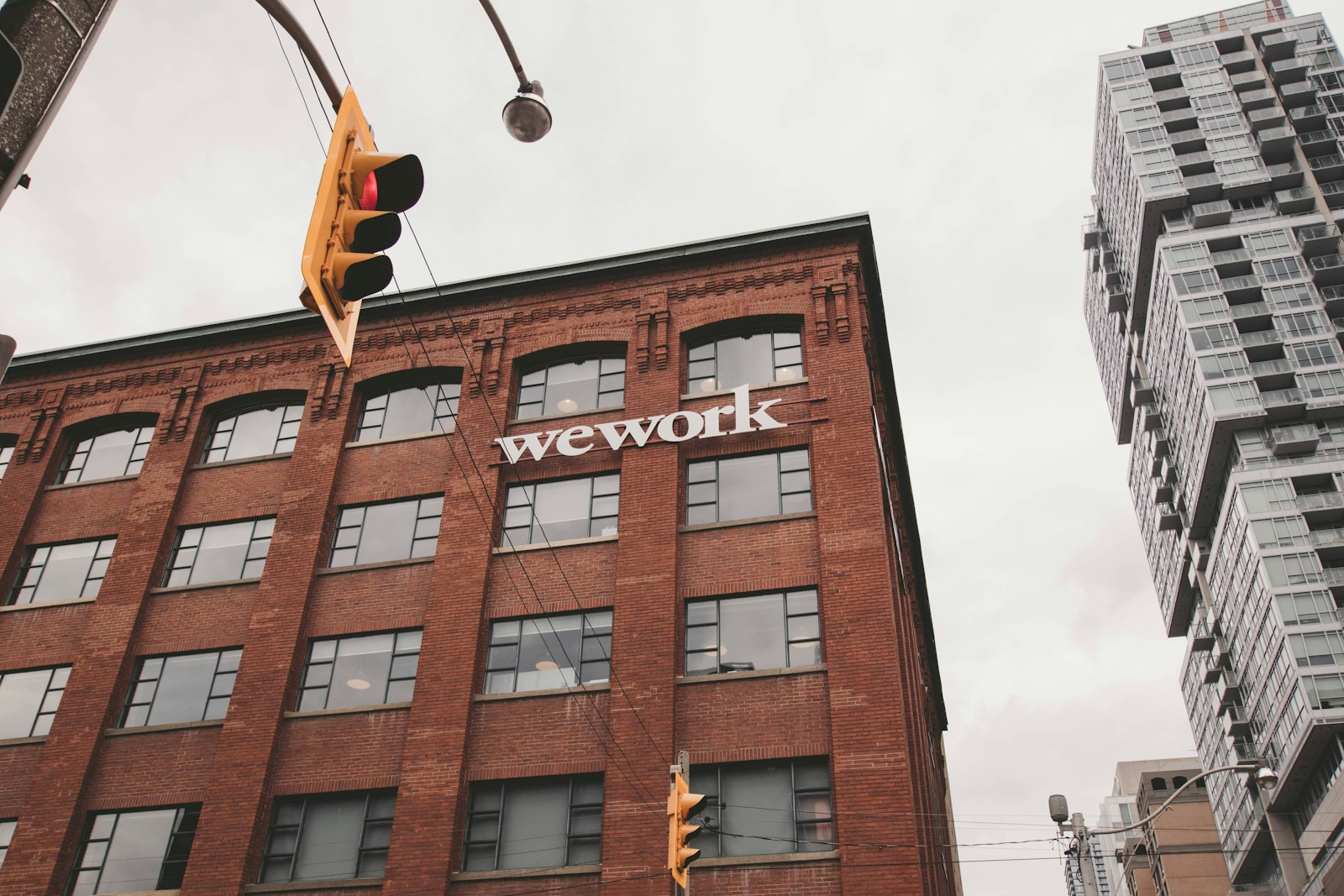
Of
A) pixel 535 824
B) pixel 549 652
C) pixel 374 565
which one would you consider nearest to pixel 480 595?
pixel 549 652

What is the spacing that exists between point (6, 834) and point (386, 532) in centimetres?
1089

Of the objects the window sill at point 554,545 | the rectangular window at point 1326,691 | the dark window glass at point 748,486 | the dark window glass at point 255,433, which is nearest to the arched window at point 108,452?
the dark window glass at point 255,433

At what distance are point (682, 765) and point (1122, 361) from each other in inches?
4663

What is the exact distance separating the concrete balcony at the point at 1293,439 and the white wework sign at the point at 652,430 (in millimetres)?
76528

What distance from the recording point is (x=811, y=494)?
24188 millimetres

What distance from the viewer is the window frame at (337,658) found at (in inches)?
941

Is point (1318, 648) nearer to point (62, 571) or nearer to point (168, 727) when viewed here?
point (168, 727)

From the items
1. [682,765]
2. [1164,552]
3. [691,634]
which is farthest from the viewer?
[1164,552]

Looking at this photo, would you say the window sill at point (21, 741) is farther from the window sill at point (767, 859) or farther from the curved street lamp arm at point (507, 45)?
the curved street lamp arm at point (507, 45)

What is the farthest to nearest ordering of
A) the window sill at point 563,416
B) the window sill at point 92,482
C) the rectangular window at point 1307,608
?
the rectangular window at point 1307,608, the window sill at point 92,482, the window sill at point 563,416

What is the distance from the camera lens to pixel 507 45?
859cm

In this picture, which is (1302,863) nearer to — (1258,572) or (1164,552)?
(1258,572)


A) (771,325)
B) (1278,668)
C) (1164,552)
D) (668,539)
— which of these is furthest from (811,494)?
(1164,552)

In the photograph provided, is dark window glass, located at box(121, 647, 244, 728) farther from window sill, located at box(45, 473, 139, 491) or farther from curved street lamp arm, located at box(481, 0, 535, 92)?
curved street lamp arm, located at box(481, 0, 535, 92)
